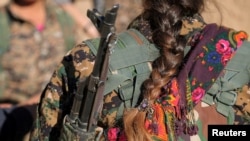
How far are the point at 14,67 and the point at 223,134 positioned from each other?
130 cm

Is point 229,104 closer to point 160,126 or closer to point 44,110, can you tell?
point 160,126

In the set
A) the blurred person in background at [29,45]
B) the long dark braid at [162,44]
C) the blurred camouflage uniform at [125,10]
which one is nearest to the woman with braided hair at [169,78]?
the long dark braid at [162,44]

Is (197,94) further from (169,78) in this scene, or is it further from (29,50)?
(29,50)

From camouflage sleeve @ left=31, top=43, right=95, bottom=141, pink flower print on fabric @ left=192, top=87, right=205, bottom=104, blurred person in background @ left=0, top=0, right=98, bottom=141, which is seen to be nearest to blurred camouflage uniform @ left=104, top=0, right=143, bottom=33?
blurred person in background @ left=0, top=0, right=98, bottom=141

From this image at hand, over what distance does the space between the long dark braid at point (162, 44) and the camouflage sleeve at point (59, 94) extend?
0.65 ft

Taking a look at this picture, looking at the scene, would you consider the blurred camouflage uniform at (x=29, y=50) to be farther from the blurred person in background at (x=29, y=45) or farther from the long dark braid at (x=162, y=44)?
the long dark braid at (x=162, y=44)

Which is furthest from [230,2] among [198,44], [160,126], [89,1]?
[89,1]

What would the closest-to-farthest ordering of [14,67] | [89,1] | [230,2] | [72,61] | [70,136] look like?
[70,136]
[72,61]
[230,2]
[14,67]
[89,1]

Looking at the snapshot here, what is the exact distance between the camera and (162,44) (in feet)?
5.27

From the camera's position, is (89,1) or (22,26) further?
(89,1)

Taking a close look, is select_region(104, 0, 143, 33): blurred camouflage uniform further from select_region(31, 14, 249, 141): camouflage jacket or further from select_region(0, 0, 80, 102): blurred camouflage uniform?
select_region(31, 14, 249, 141): camouflage jacket

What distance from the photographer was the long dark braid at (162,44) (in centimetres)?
153

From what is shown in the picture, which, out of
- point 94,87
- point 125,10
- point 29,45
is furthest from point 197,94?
point 125,10

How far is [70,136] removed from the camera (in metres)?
1.54
